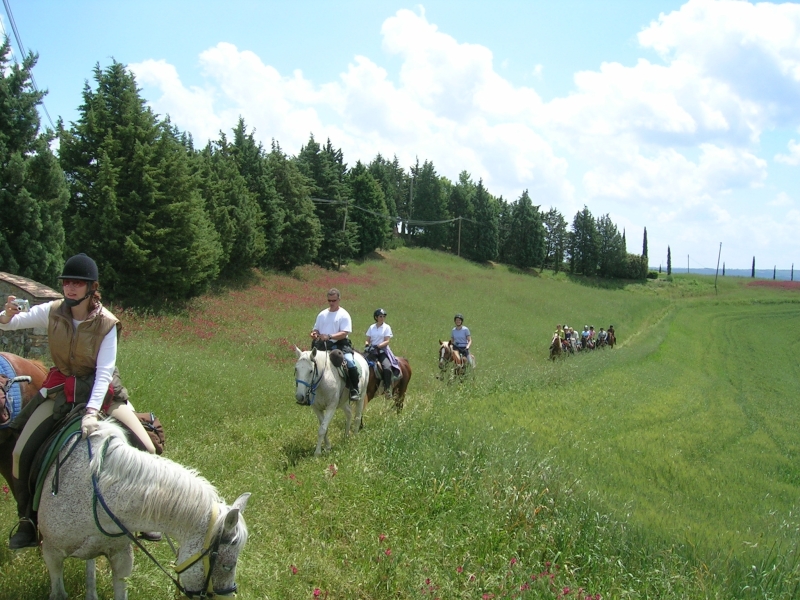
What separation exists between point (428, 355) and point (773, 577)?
17437mm

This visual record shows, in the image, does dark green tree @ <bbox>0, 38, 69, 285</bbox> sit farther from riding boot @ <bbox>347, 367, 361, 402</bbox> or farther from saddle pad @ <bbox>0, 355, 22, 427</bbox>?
saddle pad @ <bbox>0, 355, 22, 427</bbox>

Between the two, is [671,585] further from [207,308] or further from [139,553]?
[207,308]

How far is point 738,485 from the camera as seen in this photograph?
10.5m

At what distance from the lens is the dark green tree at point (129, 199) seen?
19875mm

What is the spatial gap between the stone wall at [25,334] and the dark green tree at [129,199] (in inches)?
320

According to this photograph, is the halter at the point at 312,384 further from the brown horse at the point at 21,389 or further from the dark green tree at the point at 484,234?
the dark green tree at the point at 484,234

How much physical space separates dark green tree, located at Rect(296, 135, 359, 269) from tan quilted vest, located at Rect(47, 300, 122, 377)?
37521mm

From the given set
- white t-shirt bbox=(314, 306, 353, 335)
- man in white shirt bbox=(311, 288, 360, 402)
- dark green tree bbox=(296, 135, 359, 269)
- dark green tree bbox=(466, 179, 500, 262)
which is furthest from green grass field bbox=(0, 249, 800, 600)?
dark green tree bbox=(466, 179, 500, 262)

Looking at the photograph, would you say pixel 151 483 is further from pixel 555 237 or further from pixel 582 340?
pixel 555 237

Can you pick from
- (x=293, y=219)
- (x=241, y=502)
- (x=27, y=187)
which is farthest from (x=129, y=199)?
(x=241, y=502)

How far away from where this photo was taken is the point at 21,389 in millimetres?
5027

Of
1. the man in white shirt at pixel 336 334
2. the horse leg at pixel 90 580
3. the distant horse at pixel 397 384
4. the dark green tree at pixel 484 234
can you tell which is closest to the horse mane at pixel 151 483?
the horse leg at pixel 90 580

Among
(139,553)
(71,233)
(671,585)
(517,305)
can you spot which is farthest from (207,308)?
(517,305)

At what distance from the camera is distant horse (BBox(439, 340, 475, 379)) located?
14906 mm
